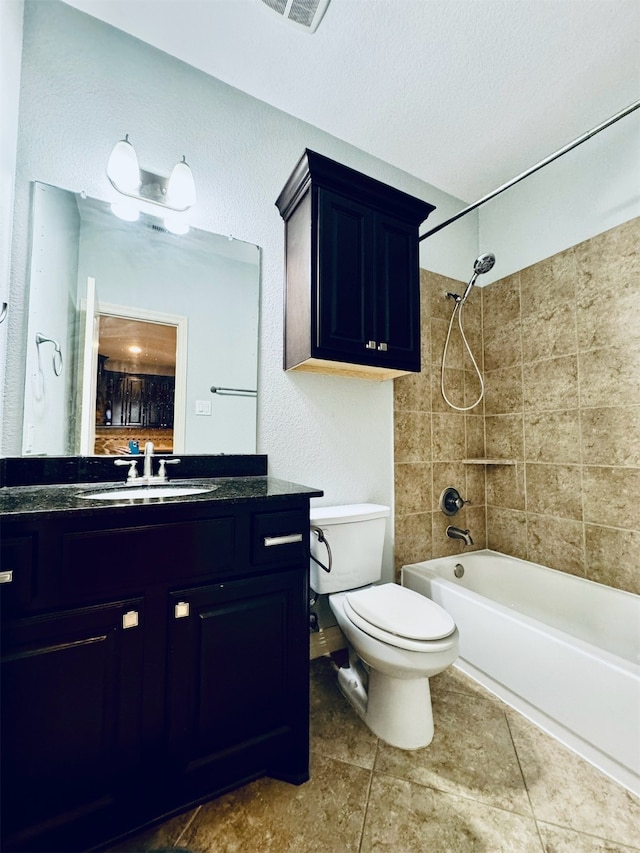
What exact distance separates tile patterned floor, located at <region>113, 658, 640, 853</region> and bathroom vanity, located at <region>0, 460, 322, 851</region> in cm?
11

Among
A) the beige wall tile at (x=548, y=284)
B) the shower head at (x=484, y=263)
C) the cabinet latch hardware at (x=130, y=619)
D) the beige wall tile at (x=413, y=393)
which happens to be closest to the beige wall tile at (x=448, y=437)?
Result: the beige wall tile at (x=413, y=393)

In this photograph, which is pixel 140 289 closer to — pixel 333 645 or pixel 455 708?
pixel 333 645

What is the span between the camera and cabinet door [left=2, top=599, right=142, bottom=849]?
77 centimetres

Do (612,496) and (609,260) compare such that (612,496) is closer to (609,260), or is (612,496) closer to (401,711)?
(609,260)

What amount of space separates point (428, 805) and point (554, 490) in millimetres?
1577

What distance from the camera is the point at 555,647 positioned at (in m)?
1.31

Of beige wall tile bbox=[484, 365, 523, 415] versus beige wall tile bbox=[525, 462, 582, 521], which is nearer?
beige wall tile bbox=[525, 462, 582, 521]

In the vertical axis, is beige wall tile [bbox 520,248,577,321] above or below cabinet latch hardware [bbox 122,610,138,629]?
above

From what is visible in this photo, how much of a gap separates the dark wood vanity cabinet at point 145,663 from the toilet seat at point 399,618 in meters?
0.30

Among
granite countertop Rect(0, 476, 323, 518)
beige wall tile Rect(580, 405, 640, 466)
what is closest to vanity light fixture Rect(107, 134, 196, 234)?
granite countertop Rect(0, 476, 323, 518)

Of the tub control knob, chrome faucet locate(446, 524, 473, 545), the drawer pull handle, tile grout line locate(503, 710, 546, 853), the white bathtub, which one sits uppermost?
the drawer pull handle

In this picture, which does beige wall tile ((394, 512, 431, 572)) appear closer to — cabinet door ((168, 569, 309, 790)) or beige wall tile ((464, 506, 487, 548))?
beige wall tile ((464, 506, 487, 548))

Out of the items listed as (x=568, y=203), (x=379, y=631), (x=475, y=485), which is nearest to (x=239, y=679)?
(x=379, y=631)

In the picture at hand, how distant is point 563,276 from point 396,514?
1.65m
